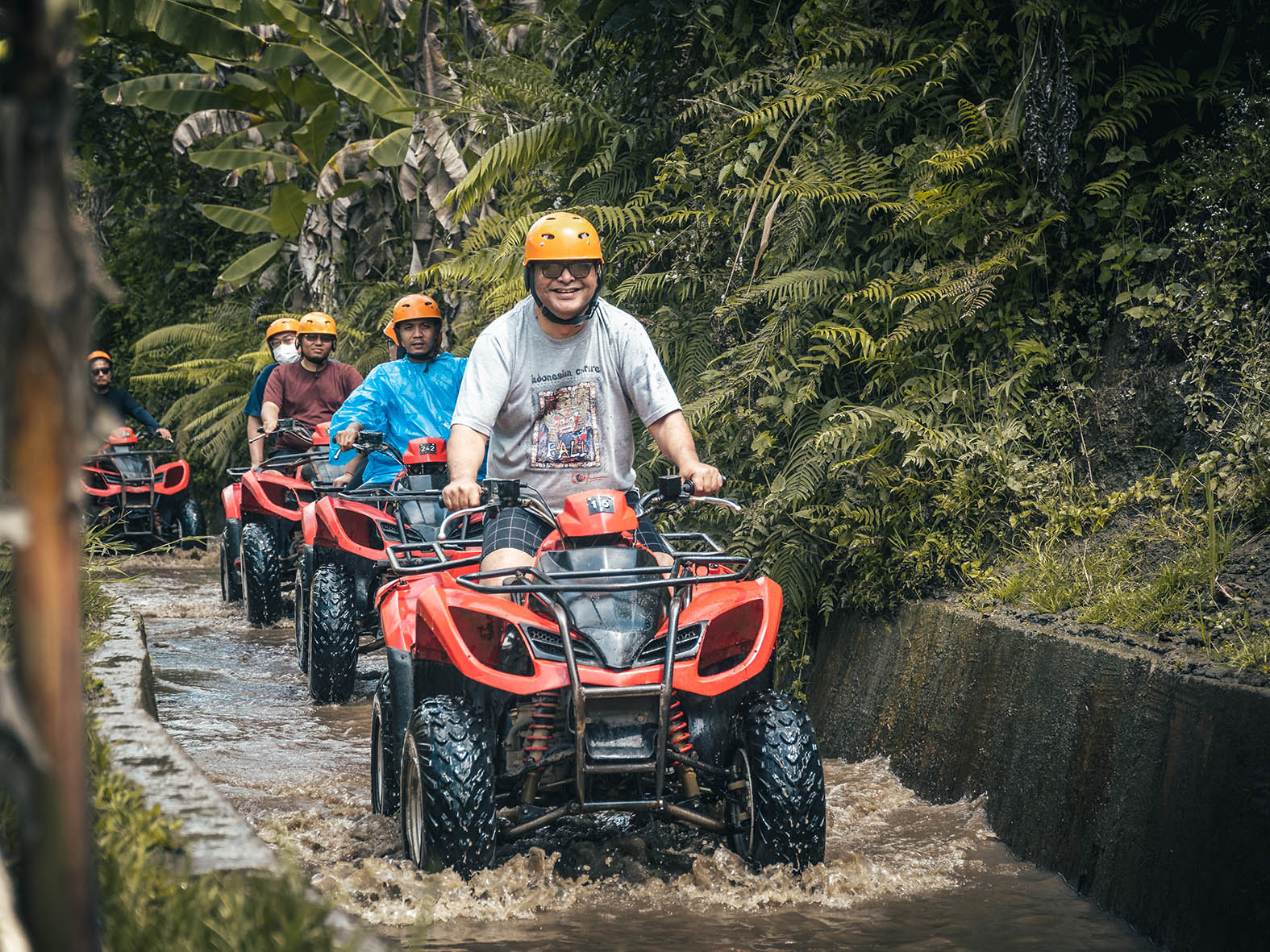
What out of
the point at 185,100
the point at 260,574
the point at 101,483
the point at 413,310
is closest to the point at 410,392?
the point at 413,310

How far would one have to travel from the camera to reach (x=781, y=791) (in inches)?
169

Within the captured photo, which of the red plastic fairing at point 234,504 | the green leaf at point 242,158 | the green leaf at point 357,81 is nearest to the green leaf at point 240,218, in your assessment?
the green leaf at point 242,158

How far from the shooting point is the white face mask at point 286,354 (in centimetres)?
1229

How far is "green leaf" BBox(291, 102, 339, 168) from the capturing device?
53.3 feet

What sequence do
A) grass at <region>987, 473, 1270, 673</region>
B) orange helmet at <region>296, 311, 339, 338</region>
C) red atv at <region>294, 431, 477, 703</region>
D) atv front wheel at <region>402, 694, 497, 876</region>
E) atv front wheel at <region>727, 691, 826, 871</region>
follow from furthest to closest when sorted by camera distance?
orange helmet at <region>296, 311, 339, 338</region> → red atv at <region>294, 431, 477, 703</region> → grass at <region>987, 473, 1270, 673</region> → atv front wheel at <region>727, 691, 826, 871</region> → atv front wheel at <region>402, 694, 497, 876</region>

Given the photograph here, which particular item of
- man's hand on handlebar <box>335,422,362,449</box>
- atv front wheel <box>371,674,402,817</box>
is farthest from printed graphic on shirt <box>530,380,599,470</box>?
man's hand on handlebar <box>335,422,362,449</box>

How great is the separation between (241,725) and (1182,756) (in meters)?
4.85

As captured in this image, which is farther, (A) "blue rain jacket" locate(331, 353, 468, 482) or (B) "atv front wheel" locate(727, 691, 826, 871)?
(A) "blue rain jacket" locate(331, 353, 468, 482)

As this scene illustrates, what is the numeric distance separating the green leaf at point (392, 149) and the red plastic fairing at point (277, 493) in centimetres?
488

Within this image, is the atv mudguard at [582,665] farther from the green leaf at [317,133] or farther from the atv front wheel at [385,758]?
the green leaf at [317,133]

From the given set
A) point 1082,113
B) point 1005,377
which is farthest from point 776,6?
point 1005,377

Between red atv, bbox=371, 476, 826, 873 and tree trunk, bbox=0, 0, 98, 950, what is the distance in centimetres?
249

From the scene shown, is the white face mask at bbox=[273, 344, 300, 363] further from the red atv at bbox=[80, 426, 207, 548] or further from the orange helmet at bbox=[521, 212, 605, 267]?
the orange helmet at bbox=[521, 212, 605, 267]

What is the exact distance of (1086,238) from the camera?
22.3 ft
